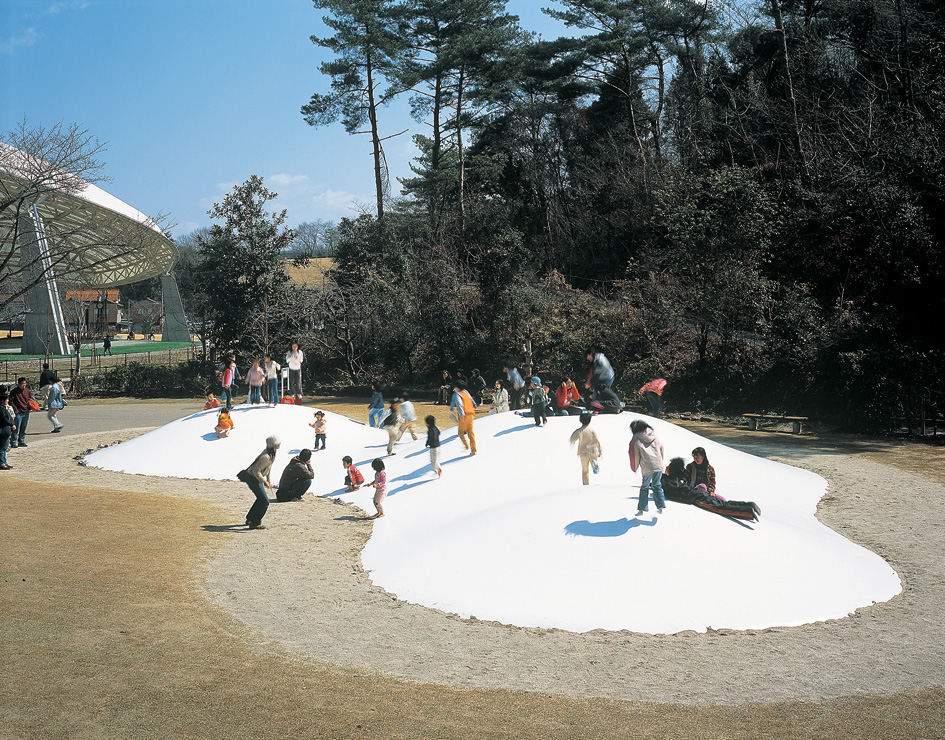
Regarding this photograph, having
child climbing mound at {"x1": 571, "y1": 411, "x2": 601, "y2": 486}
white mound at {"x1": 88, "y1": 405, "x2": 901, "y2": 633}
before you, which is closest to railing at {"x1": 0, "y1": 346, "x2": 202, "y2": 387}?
white mound at {"x1": 88, "y1": 405, "x2": 901, "y2": 633}

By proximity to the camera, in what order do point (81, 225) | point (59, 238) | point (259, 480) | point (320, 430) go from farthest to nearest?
point (59, 238), point (81, 225), point (320, 430), point (259, 480)

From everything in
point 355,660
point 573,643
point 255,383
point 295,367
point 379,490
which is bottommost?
point 573,643

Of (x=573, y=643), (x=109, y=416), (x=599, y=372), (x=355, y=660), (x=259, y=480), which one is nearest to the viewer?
(x=355, y=660)

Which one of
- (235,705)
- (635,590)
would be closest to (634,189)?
(635,590)

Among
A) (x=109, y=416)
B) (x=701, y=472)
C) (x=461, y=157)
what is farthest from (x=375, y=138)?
(x=701, y=472)

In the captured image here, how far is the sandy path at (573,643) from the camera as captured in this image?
6.64 meters

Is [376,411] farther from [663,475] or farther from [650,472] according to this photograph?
[650,472]

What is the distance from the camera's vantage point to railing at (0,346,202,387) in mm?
38688

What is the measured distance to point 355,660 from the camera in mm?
7129

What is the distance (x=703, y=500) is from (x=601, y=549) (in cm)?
216

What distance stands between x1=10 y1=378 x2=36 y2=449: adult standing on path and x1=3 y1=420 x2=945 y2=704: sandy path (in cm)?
1193

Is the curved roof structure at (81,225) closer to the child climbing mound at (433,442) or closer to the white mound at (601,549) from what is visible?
the child climbing mound at (433,442)

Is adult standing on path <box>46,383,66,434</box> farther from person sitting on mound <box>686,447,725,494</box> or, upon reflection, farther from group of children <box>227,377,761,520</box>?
person sitting on mound <box>686,447,725,494</box>

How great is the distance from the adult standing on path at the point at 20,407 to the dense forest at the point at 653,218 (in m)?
15.8
